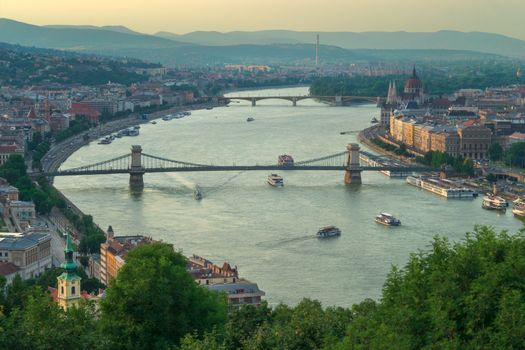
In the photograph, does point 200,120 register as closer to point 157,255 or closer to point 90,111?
point 90,111

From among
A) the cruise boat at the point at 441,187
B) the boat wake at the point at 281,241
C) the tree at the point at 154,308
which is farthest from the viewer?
the cruise boat at the point at 441,187

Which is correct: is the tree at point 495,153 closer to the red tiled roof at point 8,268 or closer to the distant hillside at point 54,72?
the red tiled roof at point 8,268

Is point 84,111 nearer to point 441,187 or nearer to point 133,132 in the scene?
point 133,132

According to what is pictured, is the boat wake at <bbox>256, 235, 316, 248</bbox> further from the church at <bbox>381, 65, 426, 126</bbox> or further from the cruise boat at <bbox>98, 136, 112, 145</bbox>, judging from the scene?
the church at <bbox>381, 65, 426, 126</bbox>

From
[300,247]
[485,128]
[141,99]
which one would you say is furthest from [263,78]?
[300,247]

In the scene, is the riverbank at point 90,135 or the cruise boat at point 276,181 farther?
the riverbank at point 90,135

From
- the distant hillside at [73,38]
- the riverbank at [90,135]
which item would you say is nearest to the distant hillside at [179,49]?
Result: the distant hillside at [73,38]
